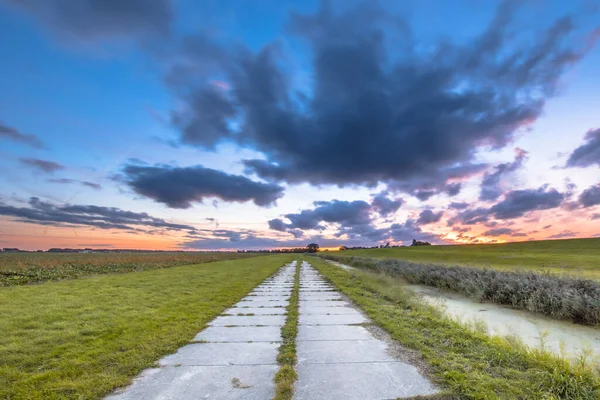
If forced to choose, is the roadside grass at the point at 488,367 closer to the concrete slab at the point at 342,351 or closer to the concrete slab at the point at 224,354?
the concrete slab at the point at 342,351

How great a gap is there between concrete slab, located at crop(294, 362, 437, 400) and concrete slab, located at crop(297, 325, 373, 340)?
135cm

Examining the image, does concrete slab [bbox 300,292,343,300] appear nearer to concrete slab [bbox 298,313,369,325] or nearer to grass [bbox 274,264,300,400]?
concrete slab [bbox 298,313,369,325]

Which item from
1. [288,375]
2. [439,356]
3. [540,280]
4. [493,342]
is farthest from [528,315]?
[288,375]

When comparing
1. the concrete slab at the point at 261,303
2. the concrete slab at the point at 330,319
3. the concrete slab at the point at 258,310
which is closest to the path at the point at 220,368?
the concrete slab at the point at 330,319

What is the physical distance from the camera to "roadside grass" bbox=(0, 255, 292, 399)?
3652 mm

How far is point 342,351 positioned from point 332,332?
1172mm

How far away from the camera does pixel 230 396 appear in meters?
3.23

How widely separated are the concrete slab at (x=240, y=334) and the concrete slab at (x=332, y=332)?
50 centimetres

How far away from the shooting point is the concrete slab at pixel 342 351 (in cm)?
431

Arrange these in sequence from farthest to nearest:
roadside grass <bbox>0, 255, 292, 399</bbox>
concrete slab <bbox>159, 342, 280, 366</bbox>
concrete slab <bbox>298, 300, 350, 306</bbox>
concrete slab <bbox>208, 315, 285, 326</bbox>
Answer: concrete slab <bbox>298, 300, 350, 306</bbox>
concrete slab <bbox>208, 315, 285, 326</bbox>
concrete slab <bbox>159, 342, 280, 366</bbox>
roadside grass <bbox>0, 255, 292, 399</bbox>

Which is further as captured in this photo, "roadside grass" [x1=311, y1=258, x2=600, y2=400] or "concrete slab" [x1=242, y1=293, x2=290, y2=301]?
"concrete slab" [x1=242, y1=293, x2=290, y2=301]

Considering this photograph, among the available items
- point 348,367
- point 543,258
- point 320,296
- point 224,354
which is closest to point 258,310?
point 320,296

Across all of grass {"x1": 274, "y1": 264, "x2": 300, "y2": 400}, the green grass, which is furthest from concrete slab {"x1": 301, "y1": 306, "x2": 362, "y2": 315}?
the green grass

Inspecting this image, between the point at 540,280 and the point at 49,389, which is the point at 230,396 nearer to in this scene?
the point at 49,389
